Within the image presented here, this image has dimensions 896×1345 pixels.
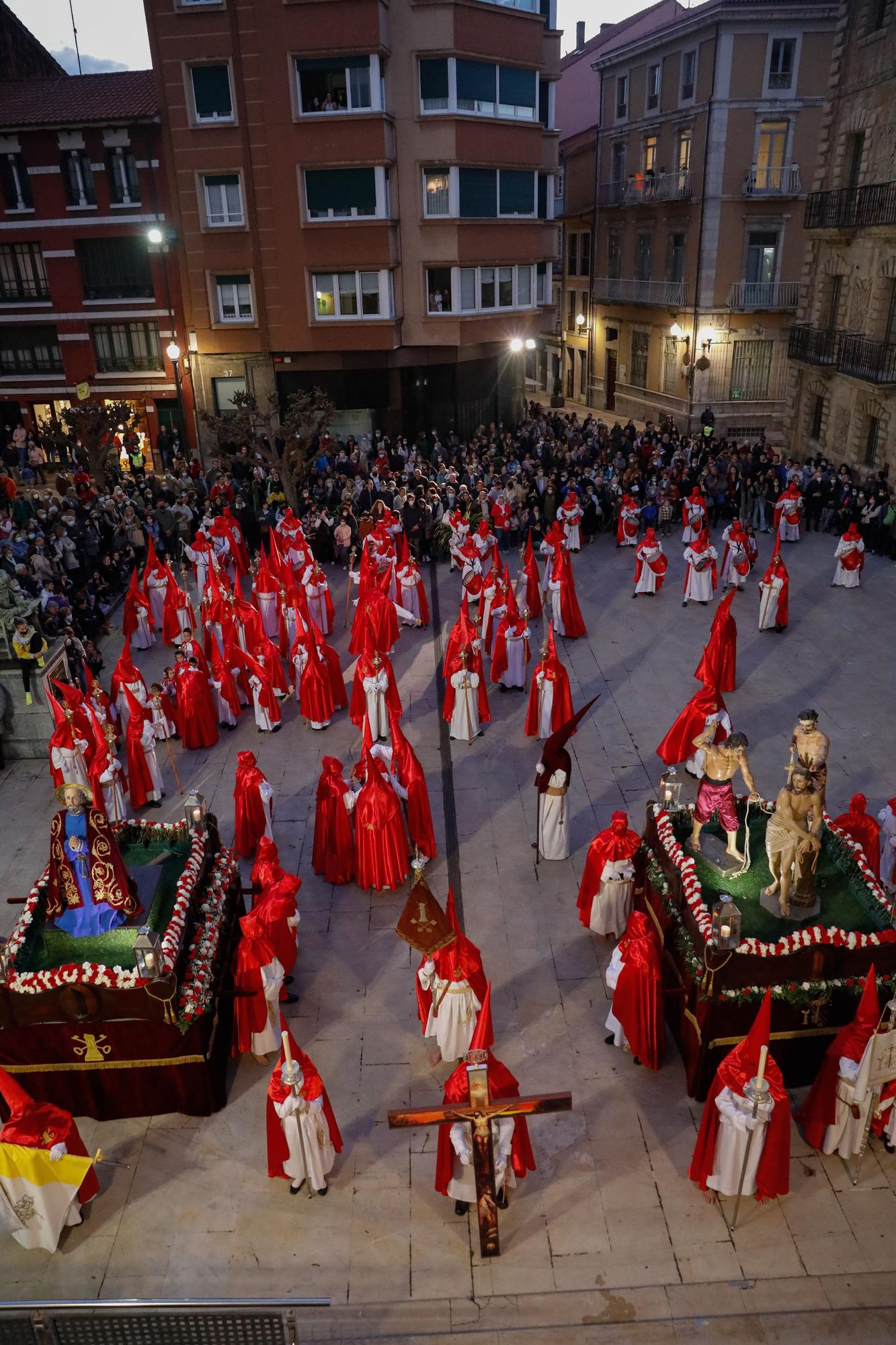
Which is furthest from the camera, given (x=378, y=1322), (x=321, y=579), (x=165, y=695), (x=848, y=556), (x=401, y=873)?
(x=848, y=556)

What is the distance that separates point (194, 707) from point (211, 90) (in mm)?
21495

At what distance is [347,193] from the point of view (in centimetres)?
2772

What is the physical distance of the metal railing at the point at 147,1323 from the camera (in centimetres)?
567

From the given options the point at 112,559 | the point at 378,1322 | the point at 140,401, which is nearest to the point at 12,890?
the point at 378,1322

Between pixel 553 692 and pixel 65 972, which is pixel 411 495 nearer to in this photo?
pixel 553 692

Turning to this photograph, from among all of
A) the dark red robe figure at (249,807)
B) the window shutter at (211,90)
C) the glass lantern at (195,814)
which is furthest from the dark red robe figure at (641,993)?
the window shutter at (211,90)

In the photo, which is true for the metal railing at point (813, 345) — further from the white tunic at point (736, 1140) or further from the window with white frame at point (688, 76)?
the white tunic at point (736, 1140)

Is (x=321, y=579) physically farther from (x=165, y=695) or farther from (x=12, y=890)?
(x=12, y=890)

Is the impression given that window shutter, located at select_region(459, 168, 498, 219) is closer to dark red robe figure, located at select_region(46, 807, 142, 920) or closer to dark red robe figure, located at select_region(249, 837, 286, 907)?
dark red robe figure, located at select_region(249, 837, 286, 907)

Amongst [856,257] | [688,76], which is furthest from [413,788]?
[688,76]

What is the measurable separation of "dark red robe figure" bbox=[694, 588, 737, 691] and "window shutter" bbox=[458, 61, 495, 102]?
1979cm

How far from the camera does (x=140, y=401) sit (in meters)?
32.3

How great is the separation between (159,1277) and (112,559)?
53.5 feet

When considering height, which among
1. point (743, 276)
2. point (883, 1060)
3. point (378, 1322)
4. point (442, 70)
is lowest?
point (378, 1322)
